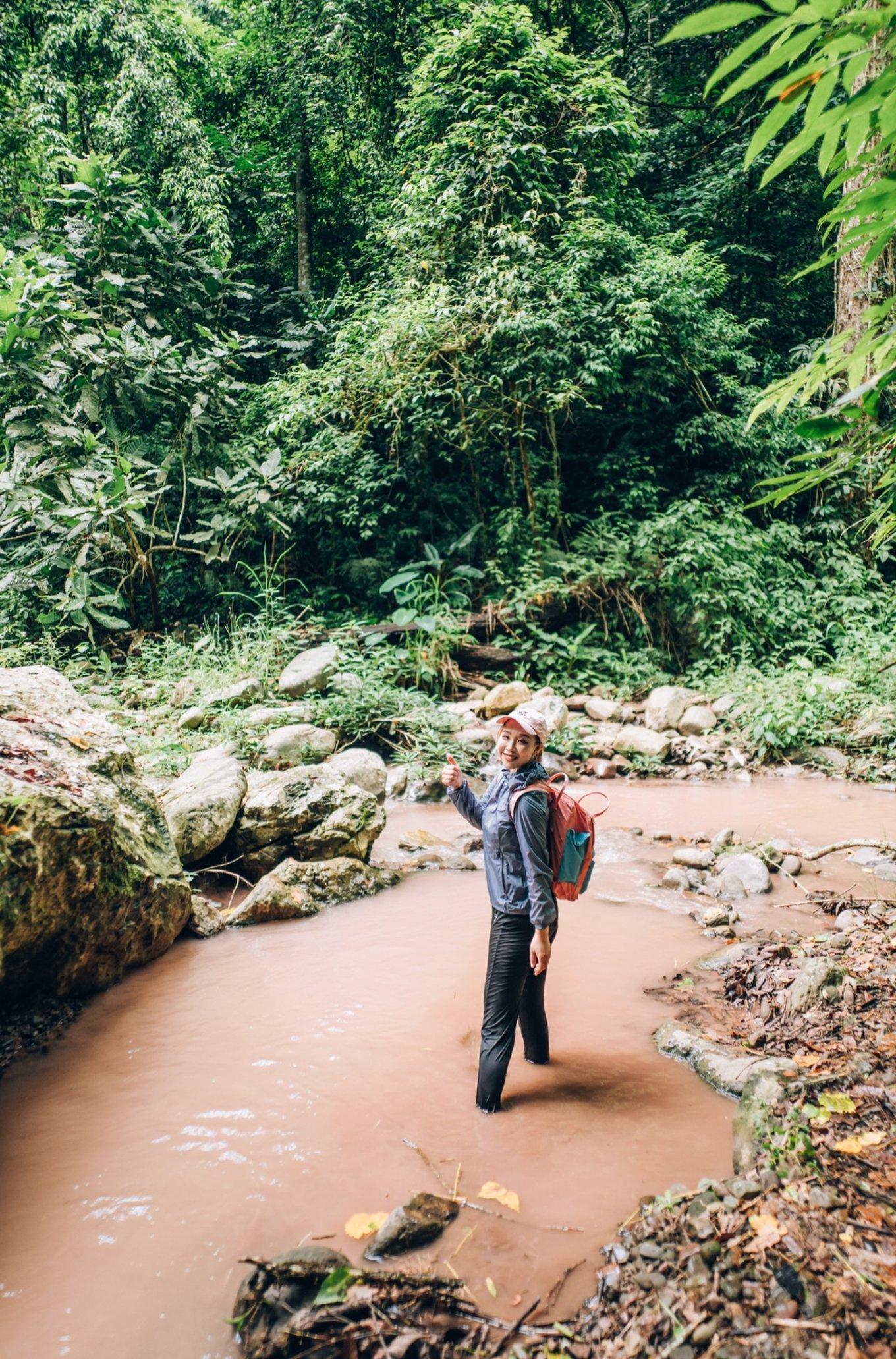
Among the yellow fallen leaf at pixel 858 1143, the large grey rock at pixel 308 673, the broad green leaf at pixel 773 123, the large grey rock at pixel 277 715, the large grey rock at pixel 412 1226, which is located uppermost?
the broad green leaf at pixel 773 123

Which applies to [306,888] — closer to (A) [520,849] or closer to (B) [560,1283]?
(A) [520,849]

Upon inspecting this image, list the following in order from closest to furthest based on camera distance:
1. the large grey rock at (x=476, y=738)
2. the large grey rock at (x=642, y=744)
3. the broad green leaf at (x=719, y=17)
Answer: the broad green leaf at (x=719, y=17) < the large grey rock at (x=476, y=738) < the large grey rock at (x=642, y=744)

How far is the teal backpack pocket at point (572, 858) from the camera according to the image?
286 centimetres

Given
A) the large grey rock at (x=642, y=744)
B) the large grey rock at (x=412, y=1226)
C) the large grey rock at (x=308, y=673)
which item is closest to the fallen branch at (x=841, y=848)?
the large grey rock at (x=642, y=744)

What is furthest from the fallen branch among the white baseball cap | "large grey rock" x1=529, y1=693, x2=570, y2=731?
"large grey rock" x1=529, y1=693, x2=570, y2=731

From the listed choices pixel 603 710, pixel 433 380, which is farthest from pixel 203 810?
pixel 433 380

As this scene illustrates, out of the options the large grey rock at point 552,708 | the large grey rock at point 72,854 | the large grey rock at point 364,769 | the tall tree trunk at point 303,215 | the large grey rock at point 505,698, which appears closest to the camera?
the large grey rock at point 72,854

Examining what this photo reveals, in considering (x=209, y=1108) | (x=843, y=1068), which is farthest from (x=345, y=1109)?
(x=843, y=1068)

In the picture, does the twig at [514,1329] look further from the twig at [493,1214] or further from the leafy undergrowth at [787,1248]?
the twig at [493,1214]

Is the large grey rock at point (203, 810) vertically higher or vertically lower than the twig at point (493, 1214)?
higher

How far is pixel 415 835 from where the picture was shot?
253 inches

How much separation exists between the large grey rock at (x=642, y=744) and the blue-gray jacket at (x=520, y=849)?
5510 mm

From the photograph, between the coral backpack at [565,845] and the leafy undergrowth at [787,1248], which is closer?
the leafy undergrowth at [787,1248]

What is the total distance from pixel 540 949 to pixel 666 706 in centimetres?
662
